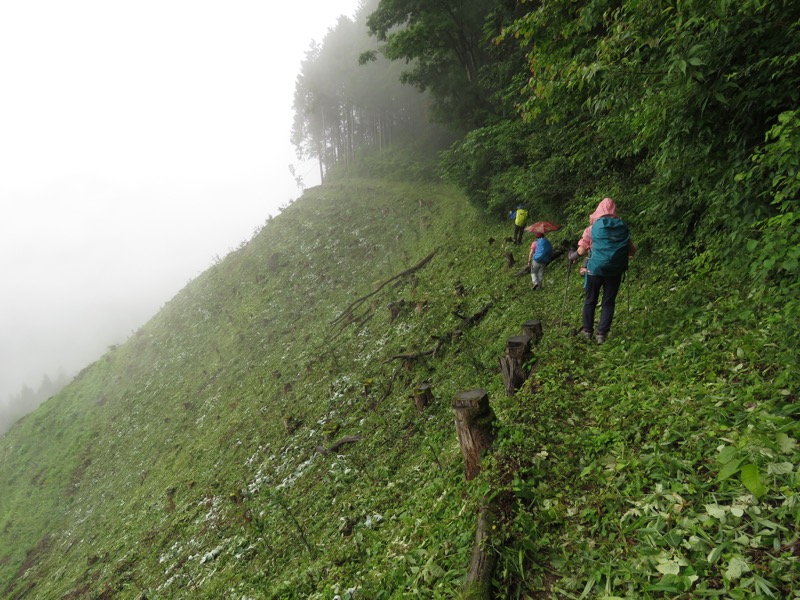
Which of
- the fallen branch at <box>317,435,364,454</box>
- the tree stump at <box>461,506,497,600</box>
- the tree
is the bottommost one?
the fallen branch at <box>317,435,364,454</box>

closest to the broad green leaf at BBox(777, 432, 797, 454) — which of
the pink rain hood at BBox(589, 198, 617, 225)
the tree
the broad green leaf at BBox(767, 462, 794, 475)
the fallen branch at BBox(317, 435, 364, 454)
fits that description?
the broad green leaf at BBox(767, 462, 794, 475)

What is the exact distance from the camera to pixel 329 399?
37.3 ft

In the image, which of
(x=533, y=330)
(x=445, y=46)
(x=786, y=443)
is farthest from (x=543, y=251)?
(x=445, y=46)

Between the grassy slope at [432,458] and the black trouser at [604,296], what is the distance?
14.5 inches

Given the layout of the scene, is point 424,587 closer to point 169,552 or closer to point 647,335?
point 647,335

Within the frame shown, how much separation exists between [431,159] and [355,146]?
2136 cm

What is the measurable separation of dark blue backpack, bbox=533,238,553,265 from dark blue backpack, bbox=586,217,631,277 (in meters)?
3.83

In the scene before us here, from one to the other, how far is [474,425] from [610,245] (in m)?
3.73

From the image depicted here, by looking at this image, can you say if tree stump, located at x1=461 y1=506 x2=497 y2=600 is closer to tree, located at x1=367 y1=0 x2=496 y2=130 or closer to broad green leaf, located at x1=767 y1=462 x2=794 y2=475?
broad green leaf, located at x1=767 y1=462 x2=794 y2=475

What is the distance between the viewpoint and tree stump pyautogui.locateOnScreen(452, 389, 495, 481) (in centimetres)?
414

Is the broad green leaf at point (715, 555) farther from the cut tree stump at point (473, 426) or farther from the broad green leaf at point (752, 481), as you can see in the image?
the cut tree stump at point (473, 426)

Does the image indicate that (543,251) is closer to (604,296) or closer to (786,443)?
(604,296)

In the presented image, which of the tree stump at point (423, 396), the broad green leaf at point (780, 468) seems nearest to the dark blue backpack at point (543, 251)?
the tree stump at point (423, 396)

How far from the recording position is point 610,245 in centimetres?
573
